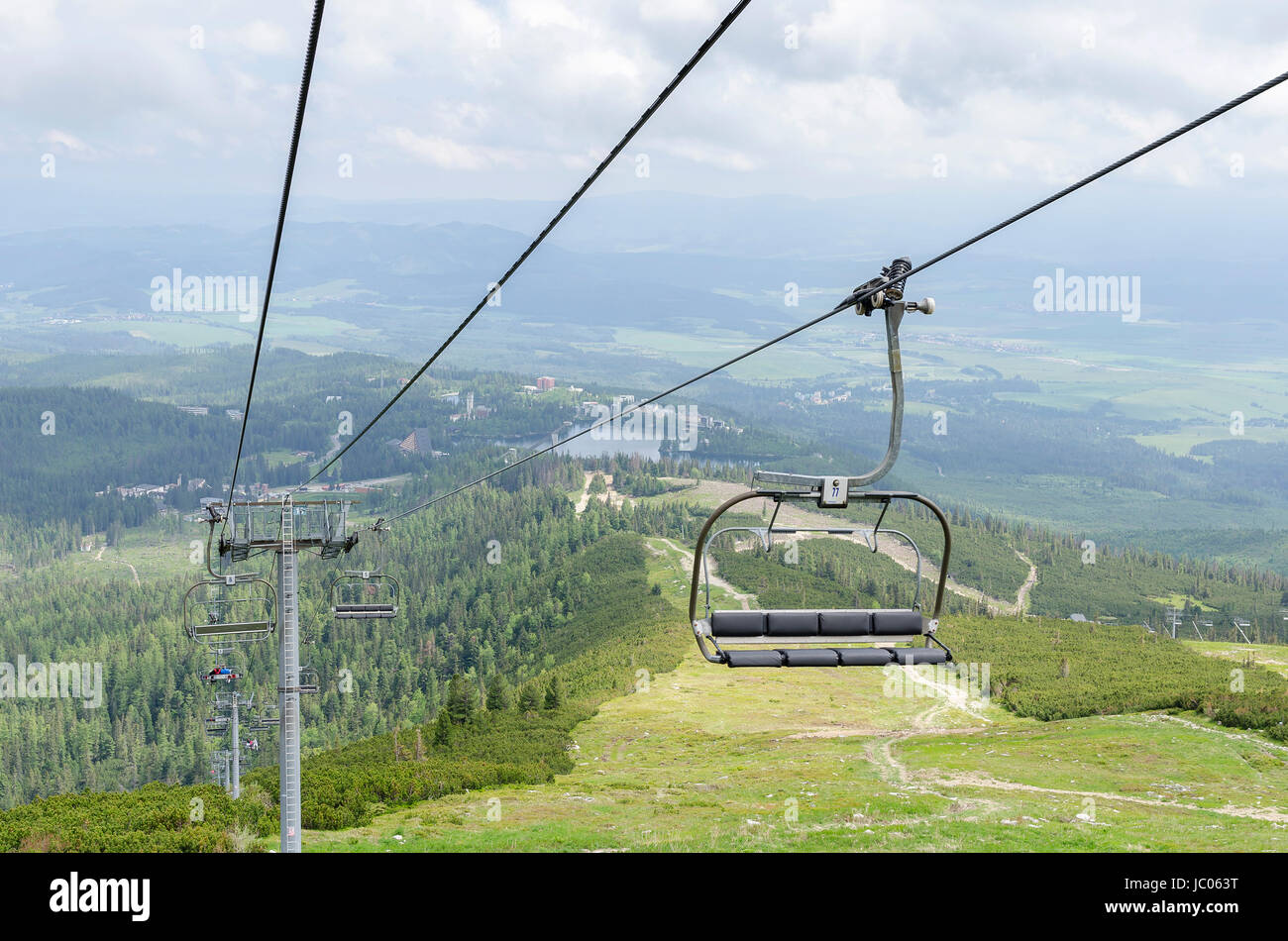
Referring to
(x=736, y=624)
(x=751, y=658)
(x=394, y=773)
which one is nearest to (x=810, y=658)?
(x=736, y=624)

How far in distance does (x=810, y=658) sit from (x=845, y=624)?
0.77 metres

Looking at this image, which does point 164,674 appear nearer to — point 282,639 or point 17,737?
point 17,737

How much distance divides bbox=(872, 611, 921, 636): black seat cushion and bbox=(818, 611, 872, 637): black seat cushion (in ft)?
0.37

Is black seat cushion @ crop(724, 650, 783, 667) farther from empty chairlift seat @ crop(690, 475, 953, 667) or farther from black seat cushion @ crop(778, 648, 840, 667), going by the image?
black seat cushion @ crop(778, 648, 840, 667)

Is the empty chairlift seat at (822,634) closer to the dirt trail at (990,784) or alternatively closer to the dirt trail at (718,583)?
the dirt trail at (990,784)

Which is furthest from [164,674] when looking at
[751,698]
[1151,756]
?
[1151,756]

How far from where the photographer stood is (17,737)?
159 metres

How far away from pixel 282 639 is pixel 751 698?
6242 cm

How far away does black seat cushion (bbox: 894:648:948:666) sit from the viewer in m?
13.9

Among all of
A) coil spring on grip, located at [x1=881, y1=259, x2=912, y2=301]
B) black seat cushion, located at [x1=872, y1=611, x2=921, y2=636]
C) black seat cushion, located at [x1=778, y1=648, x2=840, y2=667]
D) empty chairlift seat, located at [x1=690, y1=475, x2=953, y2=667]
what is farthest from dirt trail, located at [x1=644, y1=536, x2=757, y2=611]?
coil spring on grip, located at [x1=881, y1=259, x2=912, y2=301]

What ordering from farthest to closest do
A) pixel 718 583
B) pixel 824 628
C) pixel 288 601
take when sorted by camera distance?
pixel 718 583 < pixel 288 601 < pixel 824 628

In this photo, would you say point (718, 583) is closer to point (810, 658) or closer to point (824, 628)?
point (824, 628)

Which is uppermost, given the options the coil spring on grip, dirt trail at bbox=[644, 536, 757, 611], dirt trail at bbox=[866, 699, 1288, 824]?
the coil spring on grip

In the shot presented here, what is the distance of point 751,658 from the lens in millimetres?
13258
